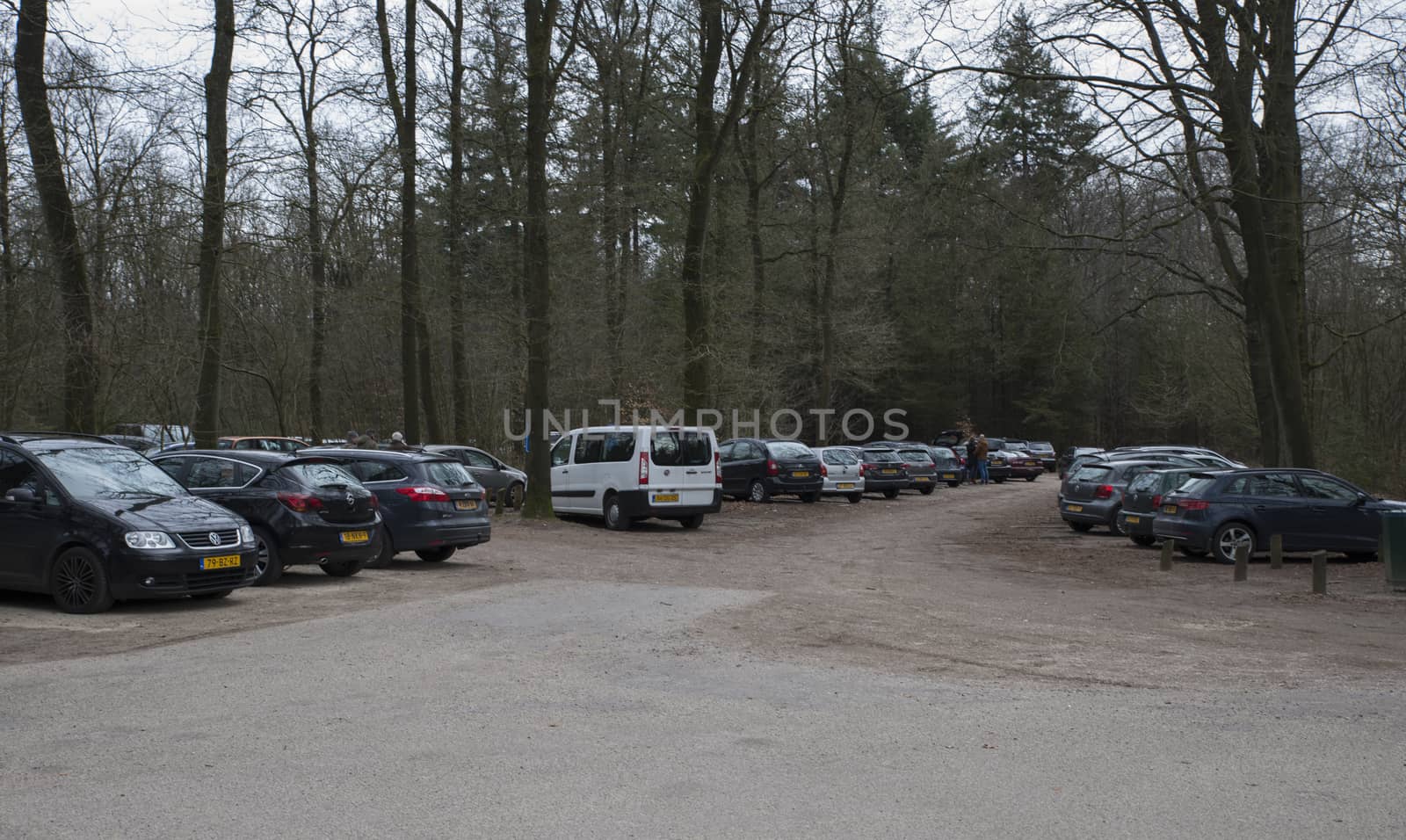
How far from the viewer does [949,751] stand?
6.40 m

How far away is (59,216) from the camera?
1769 centimetres

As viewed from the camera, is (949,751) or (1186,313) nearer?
(949,751)

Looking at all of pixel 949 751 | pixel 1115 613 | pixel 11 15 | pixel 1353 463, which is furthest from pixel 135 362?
pixel 1353 463

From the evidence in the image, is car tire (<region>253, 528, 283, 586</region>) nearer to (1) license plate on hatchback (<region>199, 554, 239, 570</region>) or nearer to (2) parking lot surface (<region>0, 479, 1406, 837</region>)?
(2) parking lot surface (<region>0, 479, 1406, 837</region>)

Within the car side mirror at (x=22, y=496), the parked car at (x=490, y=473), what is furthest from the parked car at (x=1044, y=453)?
the car side mirror at (x=22, y=496)

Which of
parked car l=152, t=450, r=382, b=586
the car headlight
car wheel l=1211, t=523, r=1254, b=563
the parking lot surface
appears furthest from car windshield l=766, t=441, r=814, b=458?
the car headlight

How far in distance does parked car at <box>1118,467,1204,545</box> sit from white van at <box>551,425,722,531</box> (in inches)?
296

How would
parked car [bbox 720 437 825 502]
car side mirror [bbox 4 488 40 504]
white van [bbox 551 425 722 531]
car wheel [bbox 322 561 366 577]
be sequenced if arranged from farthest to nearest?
parked car [bbox 720 437 825 502]
white van [bbox 551 425 722 531]
car wheel [bbox 322 561 366 577]
car side mirror [bbox 4 488 40 504]

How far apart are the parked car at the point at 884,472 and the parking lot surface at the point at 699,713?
69.2 feet

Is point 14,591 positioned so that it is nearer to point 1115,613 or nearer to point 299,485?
point 299,485

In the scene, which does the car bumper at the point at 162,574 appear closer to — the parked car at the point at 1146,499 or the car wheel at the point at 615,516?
the car wheel at the point at 615,516

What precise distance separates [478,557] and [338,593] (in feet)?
13.5

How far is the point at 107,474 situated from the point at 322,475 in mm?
2665

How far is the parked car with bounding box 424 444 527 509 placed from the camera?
95.5 feet
